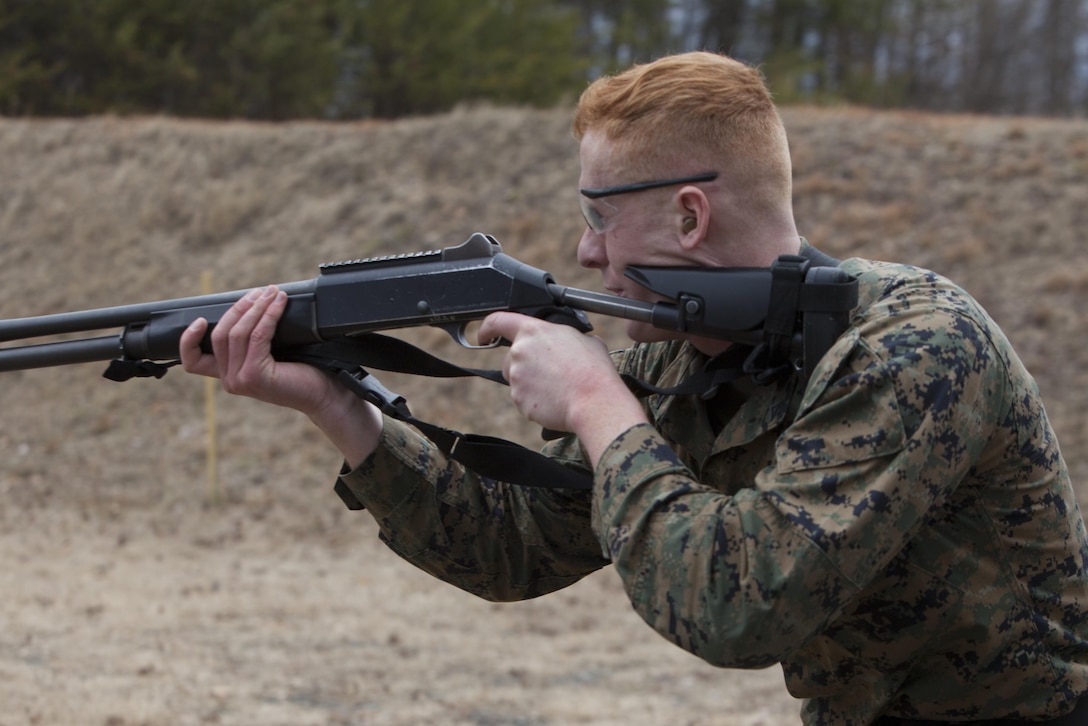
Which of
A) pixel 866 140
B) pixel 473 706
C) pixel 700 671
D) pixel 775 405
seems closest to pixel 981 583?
pixel 775 405

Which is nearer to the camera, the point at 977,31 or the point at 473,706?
the point at 473,706

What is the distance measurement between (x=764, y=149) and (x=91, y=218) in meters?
18.6

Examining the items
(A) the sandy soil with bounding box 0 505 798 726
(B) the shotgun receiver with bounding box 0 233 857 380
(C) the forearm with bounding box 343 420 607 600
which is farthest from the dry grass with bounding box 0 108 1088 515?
(B) the shotgun receiver with bounding box 0 233 857 380

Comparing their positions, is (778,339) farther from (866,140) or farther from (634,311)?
(866,140)

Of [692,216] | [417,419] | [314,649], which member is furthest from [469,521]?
[314,649]

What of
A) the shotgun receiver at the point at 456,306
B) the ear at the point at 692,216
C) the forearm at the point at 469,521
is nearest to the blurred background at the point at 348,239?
the shotgun receiver at the point at 456,306

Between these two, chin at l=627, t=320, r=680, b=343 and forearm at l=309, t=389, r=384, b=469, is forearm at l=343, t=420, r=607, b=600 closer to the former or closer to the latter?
forearm at l=309, t=389, r=384, b=469

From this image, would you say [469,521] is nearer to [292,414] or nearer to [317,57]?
[292,414]

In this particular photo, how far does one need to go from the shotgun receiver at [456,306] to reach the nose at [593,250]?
87 mm

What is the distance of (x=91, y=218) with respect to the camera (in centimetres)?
1911

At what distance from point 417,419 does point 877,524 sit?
4.14 feet

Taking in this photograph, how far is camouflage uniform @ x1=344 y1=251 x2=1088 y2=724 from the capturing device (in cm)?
194

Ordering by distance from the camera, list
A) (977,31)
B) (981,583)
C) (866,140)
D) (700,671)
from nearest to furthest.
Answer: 1. (981,583)
2. (700,671)
3. (866,140)
4. (977,31)

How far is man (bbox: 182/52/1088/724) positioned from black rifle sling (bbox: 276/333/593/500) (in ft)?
0.53
